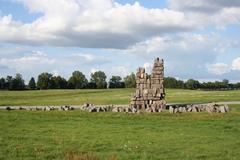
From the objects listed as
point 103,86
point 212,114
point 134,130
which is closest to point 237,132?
point 134,130

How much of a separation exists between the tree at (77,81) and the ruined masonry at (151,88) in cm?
10090

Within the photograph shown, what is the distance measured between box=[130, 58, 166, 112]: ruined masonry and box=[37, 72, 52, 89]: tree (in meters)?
97.4

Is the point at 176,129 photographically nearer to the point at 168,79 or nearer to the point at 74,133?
the point at 74,133

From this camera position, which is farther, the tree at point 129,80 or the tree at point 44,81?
the tree at point 129,80

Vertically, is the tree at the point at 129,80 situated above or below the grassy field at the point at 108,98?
above

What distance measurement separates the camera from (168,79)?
157 m

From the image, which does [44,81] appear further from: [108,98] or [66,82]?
[108,98]

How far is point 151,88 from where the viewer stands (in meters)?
48.3

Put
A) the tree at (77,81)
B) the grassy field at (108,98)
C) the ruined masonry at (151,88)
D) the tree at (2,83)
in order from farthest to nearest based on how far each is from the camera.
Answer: the tree at (77,81) < the tree at (2,83) < the grassy field at (108,98) < the ruined masonry at (151,88)

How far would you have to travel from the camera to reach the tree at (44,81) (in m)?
143

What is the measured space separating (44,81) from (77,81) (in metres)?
11.1

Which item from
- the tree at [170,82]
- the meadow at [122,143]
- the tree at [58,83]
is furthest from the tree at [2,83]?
the meadow at [122,143]

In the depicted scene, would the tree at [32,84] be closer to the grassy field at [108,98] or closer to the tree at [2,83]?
the tree at [2,83]

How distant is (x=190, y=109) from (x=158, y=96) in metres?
7.36
